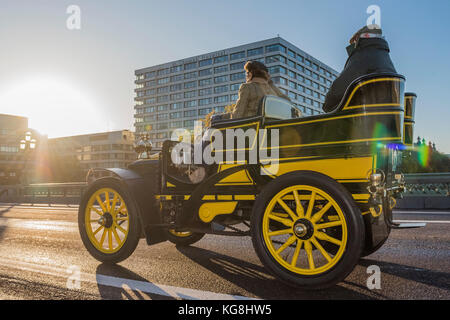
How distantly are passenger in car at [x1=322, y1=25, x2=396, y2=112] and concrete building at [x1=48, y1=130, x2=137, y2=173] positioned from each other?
342ft

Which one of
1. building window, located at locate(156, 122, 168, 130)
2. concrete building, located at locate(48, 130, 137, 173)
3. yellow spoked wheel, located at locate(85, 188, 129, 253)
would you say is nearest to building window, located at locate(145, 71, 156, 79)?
building window, located at locate(156, 122, 168, 130)

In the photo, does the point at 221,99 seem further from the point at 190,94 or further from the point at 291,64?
the point at 291,64

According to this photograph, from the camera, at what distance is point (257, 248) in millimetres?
2896

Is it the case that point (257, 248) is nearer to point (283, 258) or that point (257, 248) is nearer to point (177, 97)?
point (283, 258)

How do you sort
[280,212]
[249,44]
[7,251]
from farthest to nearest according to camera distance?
[249,44], [7,251], [280,212]

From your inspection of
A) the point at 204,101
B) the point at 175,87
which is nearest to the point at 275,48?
the point at 204,101

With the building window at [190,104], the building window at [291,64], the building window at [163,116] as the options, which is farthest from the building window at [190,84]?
the building window at [291,64]

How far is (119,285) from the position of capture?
3.00 meters

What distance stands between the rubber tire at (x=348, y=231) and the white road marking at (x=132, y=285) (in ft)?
1.28

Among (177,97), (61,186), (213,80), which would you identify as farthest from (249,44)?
(61,186)

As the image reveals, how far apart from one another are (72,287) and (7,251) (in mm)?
2420

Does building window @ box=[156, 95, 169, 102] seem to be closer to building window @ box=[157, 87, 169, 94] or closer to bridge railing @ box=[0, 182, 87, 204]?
building window @ box=[157, 87, 169, 94]

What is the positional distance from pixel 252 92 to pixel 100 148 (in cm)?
11265

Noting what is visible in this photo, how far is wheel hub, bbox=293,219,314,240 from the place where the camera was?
8.99ft
